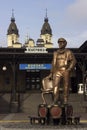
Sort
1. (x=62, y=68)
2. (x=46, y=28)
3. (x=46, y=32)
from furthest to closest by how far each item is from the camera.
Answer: (x=46, y=32) → (x=46, y=28) → (x=62, y=68)

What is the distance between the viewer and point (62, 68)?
14.6 m

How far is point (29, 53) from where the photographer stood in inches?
1465

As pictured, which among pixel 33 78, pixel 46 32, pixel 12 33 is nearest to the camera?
pixel 33 78

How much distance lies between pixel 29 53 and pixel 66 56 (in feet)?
74.2

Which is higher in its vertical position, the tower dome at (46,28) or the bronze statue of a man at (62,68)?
the tower dome at (46,28)

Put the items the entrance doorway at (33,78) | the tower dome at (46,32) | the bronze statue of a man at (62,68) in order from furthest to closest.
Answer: the tower dome at (46,32), the entrance doorway at (33,78), the bronze statue of a man at (62,68)

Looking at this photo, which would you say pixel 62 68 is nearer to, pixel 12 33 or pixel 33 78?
pixel 33 78

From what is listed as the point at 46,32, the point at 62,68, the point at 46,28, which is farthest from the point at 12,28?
the point at 62,68

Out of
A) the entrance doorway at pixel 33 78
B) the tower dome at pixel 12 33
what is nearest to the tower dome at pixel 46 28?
the tower dome at pixel 12 33

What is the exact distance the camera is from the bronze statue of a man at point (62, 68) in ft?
47.5

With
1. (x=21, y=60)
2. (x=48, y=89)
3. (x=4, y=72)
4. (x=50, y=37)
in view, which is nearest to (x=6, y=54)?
(x=21, y=60)

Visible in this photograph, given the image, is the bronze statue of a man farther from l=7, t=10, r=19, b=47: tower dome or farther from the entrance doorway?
l=7, t=10, r=19, b=47: tower dome

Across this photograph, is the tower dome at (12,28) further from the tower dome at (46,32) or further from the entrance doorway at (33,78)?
the entrance doorway at (33,78)

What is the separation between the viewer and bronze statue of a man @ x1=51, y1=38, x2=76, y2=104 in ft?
47.5
